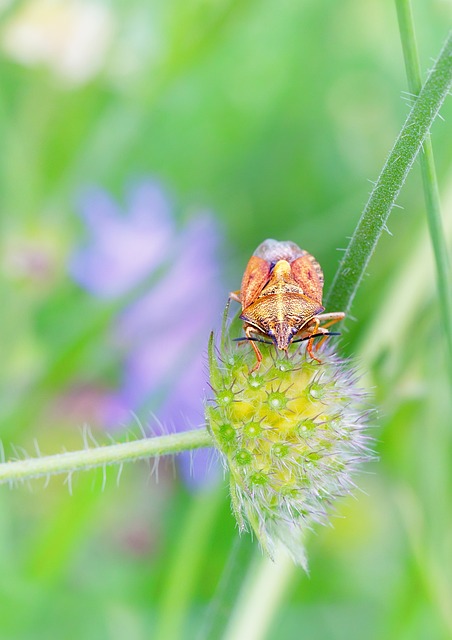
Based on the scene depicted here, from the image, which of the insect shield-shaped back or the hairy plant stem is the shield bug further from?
the hairy plant stem

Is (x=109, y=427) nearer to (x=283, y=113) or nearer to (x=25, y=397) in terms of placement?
(x=25, y=397)

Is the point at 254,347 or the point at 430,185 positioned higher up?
the point at 430,185

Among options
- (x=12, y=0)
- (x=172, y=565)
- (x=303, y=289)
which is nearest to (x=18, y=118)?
(x=12, y=0)

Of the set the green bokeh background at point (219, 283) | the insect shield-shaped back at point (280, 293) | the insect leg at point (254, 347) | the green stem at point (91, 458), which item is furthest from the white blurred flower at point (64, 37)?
the green stem at point (91, 458)

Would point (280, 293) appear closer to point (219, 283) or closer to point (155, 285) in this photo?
point (155, 285)

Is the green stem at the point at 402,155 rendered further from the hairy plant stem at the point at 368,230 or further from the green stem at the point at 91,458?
the green stem at the point at 91,458

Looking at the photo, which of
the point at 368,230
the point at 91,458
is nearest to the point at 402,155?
the point at 368,230
